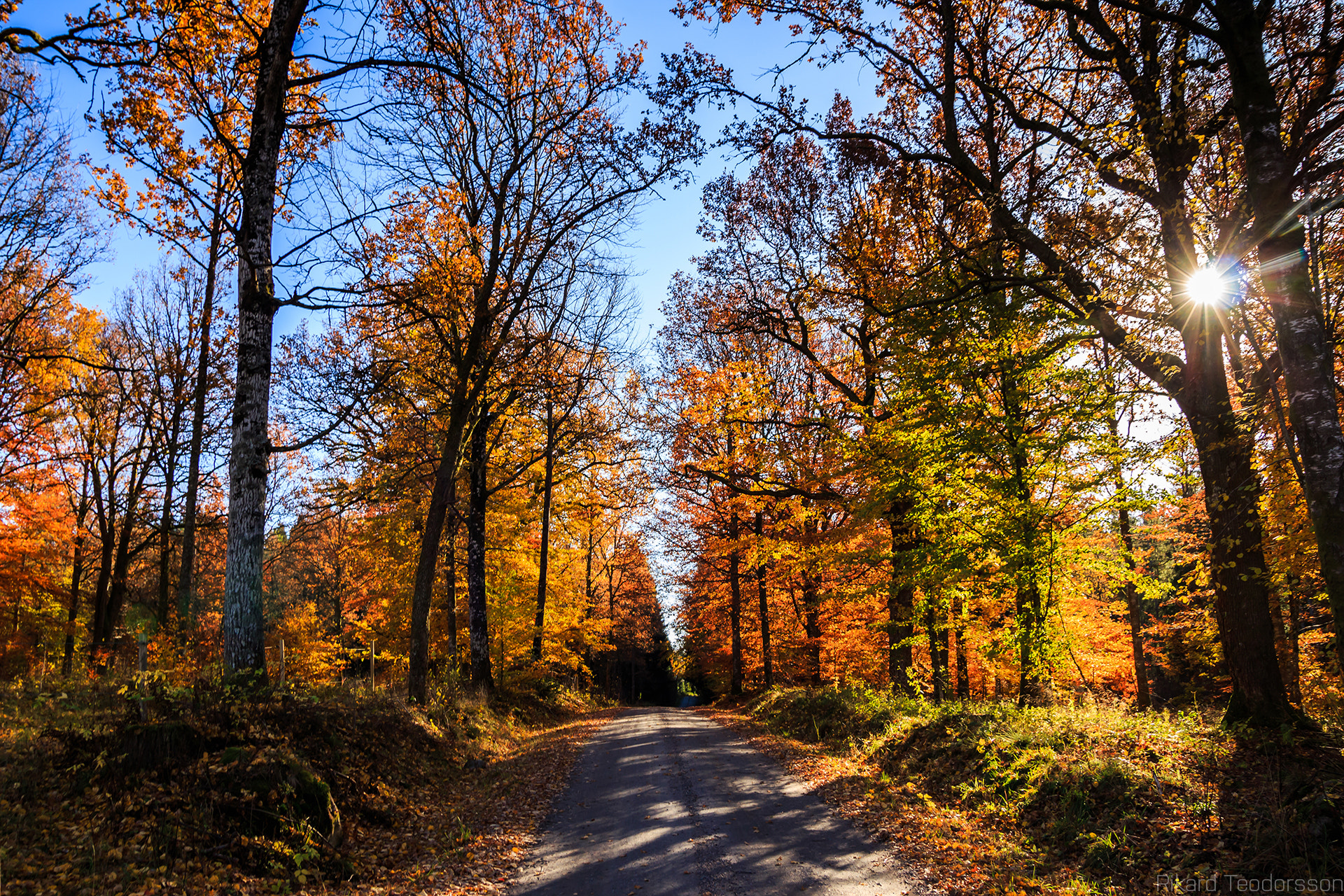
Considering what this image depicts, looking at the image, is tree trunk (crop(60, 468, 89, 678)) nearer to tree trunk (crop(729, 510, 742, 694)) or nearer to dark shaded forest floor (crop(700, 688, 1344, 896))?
tree trunk (crop(729, 510, 742, 694))

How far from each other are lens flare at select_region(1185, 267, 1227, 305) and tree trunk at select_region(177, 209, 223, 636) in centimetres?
2004

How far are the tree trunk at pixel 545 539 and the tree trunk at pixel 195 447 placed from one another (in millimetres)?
9642

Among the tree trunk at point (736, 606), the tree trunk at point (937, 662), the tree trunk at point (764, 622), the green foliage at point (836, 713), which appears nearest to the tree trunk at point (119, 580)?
the green foliage at point (836, 713)

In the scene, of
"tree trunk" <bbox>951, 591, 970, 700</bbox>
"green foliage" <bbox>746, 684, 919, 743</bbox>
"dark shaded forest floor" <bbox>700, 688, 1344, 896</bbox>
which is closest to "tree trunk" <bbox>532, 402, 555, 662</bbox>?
"green foliage" <bbox>746, 684, 919, 743</bbox>

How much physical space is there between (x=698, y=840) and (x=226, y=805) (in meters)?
4.72

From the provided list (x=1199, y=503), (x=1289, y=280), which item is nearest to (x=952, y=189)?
(x=1289, y=280)

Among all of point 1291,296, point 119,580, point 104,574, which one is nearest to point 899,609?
point 1291,296

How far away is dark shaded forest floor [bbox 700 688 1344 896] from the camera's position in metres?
5.22

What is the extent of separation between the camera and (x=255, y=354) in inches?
320

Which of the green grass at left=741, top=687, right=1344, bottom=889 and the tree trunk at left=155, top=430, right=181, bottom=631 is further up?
the tree trunk at left=155, top=430, right=181, bottom=631

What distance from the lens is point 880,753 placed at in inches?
430

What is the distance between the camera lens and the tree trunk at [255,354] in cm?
780

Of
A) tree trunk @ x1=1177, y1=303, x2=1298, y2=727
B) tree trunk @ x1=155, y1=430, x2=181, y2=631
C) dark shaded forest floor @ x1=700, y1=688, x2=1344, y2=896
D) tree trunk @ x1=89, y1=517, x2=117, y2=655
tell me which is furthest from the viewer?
tree trunk @ x1=89, y1=517, x2=117, y2=655

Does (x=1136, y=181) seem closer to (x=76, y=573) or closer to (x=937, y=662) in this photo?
(x=937, y=662)
